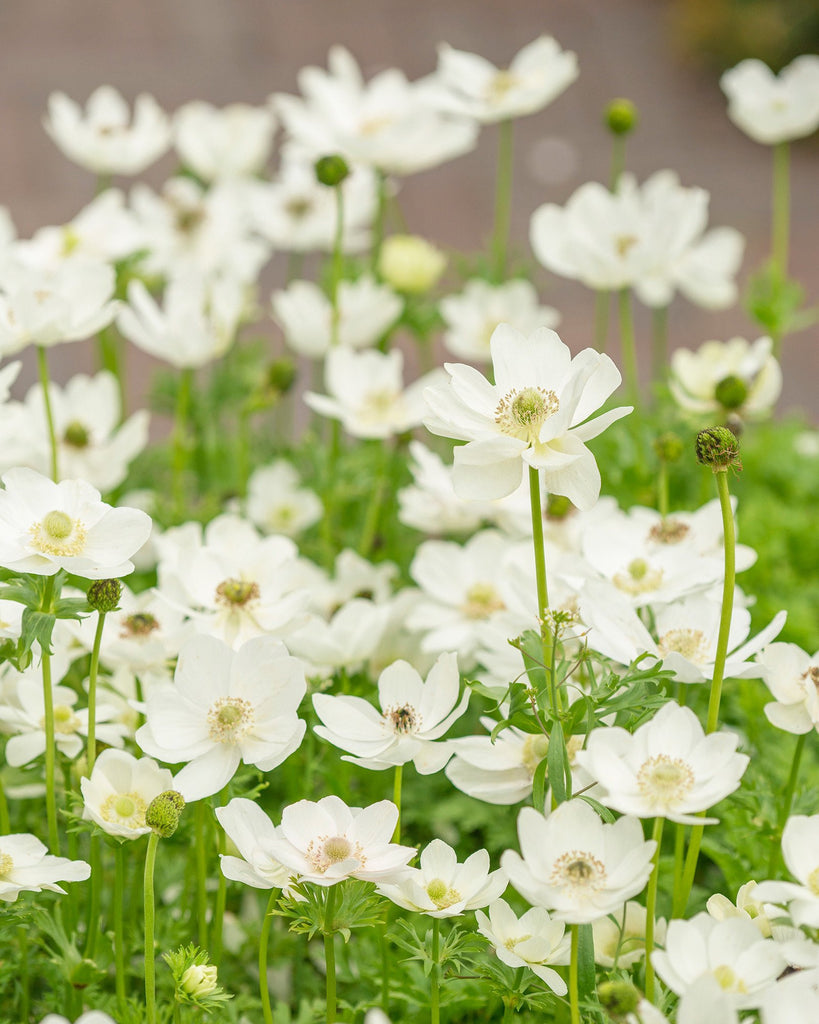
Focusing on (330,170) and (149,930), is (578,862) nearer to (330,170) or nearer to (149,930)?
(149,930)

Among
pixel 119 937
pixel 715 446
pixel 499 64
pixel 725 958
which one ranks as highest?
pixel 499 64

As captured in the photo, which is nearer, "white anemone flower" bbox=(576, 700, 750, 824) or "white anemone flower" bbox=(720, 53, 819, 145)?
"white anemone flower" bbox=(576, 700, 750, 824)

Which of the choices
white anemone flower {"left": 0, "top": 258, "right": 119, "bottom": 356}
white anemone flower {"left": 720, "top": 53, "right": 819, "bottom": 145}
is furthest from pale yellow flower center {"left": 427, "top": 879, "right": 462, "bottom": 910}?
white anemone flower {"left": 720, "top": 53, "right": 819, "bottom": 145}

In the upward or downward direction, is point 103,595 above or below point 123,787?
above

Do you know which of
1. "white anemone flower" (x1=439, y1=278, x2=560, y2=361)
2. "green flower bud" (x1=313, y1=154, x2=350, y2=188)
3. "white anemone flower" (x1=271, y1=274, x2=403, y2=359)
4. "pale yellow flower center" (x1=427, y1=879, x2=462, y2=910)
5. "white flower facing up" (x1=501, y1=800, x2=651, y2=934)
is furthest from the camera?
"white anemone flower" (x1=439, y1=278, x2=560, y2=361)

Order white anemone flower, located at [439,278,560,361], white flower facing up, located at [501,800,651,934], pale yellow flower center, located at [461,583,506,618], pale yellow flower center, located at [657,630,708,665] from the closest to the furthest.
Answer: white flower facing up, located at [501,800,651,934]
pale yellow flower center, located at [657,630,708,665]
pale yellow flower center, located at [461,583,506,618]
white anemone flower, located at [439,278,560,361]

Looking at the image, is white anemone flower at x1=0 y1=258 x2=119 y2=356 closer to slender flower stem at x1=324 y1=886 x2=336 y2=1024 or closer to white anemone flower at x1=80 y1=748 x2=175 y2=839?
white anemone flower at x1=80 y1=748 x2=175 y2=839

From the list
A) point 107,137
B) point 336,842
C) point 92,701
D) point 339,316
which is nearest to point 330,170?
point 339,316
